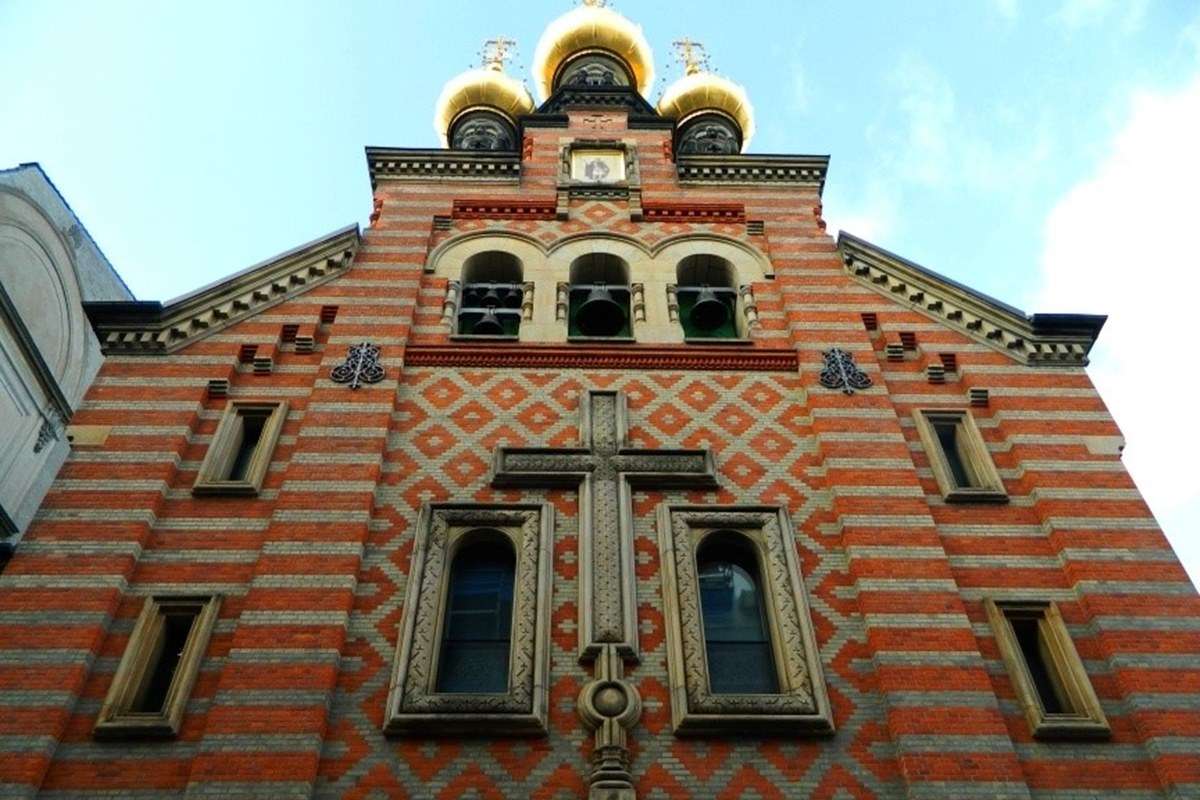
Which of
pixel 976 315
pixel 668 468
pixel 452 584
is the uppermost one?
pixel 976 315

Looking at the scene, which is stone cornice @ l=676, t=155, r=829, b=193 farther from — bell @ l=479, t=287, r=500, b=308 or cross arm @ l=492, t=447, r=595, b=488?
cross arm @ l=492, t=447, r=595, b=488

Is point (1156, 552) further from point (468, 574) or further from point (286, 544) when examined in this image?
point (286, 544)

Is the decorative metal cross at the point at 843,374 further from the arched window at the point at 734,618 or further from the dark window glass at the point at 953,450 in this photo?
the arched window at the point at 734,618

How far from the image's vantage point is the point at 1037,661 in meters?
9.73

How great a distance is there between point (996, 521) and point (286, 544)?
722 cm

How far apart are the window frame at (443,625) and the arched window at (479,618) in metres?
0.13

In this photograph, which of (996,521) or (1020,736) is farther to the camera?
(996,521)

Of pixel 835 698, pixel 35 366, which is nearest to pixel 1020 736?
pixel 835 698

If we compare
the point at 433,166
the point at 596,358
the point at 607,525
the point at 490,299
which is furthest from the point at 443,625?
the point at 433,166

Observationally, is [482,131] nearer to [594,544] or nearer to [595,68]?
[595,68]

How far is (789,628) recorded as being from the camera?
968 cm

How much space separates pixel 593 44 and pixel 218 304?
13.9 metres

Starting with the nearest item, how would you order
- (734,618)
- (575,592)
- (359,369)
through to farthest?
(575,592) → (734,618) → (359,369)

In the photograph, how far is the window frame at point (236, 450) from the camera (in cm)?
1081
